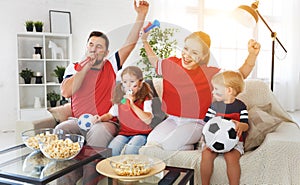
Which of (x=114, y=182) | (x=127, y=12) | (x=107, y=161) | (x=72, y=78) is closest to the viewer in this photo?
(x=114, y=182)

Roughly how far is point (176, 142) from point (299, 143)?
1.98ft

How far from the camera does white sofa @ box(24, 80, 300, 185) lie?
1476mm

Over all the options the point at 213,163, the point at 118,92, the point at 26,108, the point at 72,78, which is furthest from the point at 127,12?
the point at 213,163

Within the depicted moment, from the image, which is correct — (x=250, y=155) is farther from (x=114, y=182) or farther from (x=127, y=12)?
(x=127, y=12)

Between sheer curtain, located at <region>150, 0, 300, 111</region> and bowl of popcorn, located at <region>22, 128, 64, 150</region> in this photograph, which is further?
sheer curtain, located at <region>150, 0, 300, 111</region>

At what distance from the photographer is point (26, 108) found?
3289mm

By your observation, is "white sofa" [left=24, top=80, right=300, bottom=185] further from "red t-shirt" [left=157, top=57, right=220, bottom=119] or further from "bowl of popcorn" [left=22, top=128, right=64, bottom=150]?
"bowl of popcorn" [left=22, top=128, right=64, bottom=150]

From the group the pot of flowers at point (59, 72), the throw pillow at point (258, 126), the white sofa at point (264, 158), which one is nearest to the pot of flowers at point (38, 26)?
the pot of flowers at point (59, 72)

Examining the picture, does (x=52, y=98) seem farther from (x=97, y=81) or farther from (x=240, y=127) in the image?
(x=240, y=127)

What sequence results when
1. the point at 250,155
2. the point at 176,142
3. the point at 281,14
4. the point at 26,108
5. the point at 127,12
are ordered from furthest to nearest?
1. the point at 281,14
2. the point at 127,12
3. the point at 26,108
4. the point at 176,142
5. the point at 250,155

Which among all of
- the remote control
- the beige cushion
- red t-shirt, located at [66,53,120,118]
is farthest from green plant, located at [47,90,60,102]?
the remote control

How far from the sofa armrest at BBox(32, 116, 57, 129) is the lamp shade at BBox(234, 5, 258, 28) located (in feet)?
5.10

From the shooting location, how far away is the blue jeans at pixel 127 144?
1.63 meters

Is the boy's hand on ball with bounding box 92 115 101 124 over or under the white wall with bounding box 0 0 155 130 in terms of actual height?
under
